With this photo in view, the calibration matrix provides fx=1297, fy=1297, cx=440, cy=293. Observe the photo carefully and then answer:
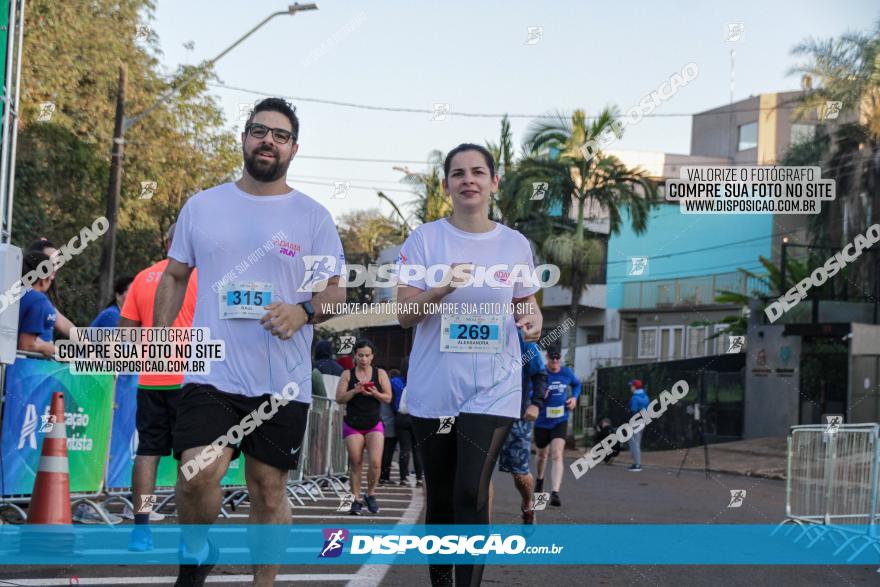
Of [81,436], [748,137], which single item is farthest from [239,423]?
[748,137]

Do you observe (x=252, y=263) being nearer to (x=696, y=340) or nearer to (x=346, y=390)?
(x=346, y=390)

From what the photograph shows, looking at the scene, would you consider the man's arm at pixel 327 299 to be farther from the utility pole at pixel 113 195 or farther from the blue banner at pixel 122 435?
the utility pole at pixel 113 195

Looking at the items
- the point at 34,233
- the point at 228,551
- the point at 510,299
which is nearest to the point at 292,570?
the point at 228,551

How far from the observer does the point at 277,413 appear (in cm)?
518

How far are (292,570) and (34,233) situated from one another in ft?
64.5

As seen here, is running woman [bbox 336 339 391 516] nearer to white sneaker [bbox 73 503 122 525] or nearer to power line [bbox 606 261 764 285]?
white sneaker [bbox 73 503 122 525]

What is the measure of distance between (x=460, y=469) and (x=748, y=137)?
59.1 m

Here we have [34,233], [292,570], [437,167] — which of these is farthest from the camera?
[437,167]

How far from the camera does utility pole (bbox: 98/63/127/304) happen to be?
72.9ft

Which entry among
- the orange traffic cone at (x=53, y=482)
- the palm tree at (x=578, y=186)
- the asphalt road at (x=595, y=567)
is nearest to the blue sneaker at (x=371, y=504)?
the asphalt road at (x=595, y=567)

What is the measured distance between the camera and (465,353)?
5.96 meters

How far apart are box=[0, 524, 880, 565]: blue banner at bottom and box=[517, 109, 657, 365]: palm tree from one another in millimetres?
25890

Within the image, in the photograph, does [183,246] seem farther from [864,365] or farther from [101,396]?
[864,365]

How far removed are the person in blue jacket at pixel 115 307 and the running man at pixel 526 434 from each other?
305 centimetres
